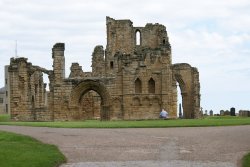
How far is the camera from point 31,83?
5756cm

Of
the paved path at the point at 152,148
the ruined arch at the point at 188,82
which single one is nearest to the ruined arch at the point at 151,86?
the ruined arch at the point at 188,82

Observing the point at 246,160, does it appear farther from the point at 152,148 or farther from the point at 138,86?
the point at 138,86

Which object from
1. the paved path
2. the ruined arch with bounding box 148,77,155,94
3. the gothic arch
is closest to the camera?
the paved path

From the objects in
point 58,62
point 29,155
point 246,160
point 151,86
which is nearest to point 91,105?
point 58,62

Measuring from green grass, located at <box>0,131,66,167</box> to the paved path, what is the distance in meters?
0.47

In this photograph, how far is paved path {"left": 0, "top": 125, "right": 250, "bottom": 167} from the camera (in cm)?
1781

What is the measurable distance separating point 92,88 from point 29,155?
35.3 m

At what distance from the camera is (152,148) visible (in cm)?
2147

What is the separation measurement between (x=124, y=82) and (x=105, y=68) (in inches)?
502

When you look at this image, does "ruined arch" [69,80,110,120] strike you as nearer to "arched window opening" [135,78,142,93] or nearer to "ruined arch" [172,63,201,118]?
"arched window opening" [135,78,142,93]

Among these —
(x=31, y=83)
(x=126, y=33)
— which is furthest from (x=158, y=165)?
(x=126, y=33)

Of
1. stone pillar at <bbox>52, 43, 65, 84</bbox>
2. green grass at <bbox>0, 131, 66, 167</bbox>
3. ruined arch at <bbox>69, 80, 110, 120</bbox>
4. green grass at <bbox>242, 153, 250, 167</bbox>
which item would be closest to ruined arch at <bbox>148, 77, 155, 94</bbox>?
ruined arch at <bbox>69, 80, 110, 120</bbox>

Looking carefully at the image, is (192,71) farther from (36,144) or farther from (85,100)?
(36,144)

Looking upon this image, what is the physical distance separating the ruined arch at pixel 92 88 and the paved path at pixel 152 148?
25.1 metres
